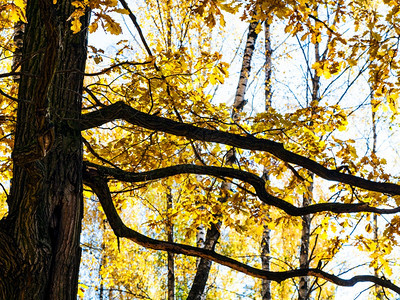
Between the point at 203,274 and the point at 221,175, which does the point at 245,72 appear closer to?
the point at 203,274

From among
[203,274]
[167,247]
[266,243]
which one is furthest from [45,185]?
[266,243]

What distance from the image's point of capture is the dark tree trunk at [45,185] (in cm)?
211

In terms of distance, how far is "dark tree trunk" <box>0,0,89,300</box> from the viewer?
6.91 ft

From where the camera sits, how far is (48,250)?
8.85ft

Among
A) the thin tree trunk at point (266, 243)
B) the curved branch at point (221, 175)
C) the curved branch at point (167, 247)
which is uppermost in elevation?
the thin tree trunk at point (266, 243)

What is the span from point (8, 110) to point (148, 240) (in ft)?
8.64

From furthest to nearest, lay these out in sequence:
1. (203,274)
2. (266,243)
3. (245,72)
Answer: (266,243), (245,72), (203,274)

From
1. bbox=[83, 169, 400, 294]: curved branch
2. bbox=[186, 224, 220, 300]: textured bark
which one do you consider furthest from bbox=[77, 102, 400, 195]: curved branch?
bbox=[186, 224, 220, 300]: textured bark

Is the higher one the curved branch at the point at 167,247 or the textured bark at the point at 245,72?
the textured bark at the point at 245,72

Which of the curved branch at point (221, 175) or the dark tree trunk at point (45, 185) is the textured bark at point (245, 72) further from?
the dark tree trunk at point (45, 185)

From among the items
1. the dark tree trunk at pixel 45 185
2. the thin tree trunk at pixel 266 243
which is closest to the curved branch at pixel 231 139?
the dark tree trunk at pixel 45 185

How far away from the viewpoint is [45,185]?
9.45ft

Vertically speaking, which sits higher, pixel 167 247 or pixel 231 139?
pixel 231 139

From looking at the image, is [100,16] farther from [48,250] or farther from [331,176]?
[331,176]
